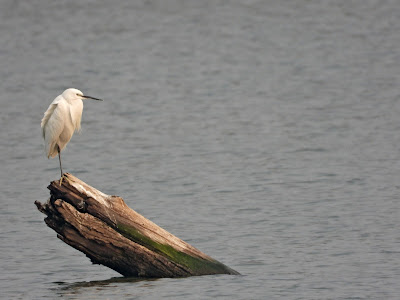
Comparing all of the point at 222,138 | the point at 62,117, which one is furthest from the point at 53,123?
the point at 222,138

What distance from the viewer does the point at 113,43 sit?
34969 mm

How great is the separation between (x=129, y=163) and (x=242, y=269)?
26.2 feet

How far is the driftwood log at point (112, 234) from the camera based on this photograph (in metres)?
10.4

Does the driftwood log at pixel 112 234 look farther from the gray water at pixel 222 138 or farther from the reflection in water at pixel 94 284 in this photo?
the gray water at pixel 222 138

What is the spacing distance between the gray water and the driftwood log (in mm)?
306

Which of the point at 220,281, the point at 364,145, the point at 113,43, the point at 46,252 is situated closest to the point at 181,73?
the point at 113,43

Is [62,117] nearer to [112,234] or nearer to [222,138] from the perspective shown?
[112,234]

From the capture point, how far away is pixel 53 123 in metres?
12.1

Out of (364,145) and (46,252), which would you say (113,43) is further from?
(46,252)

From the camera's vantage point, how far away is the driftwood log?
10.4 m

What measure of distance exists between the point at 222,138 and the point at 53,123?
10137mm

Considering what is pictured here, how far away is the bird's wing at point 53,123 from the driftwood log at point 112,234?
5.81ft

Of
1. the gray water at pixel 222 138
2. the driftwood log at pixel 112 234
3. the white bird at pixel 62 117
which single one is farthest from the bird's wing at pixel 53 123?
the gray water at pixel 222 138

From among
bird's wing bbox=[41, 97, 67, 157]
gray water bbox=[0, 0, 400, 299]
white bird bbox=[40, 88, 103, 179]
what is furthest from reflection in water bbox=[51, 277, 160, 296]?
bird's wing bbox=[41, 97, 67, 157]
